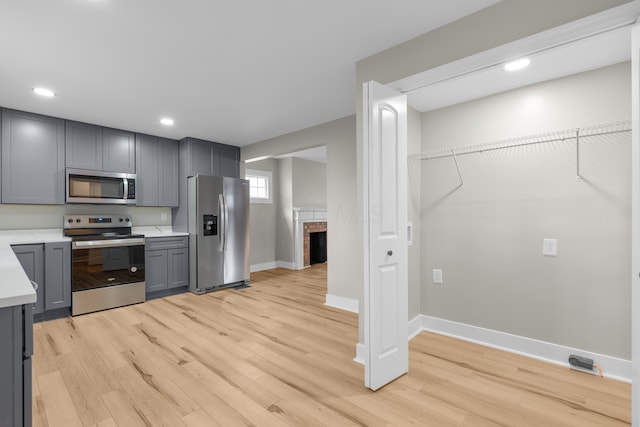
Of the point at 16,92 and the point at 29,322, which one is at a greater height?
the point at 16,92

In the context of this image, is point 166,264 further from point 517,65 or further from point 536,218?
point 517,65

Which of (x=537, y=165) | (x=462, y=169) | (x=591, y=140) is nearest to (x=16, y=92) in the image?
(x=462, y=169)

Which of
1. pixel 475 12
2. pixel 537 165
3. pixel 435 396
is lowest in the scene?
pixel 435 396

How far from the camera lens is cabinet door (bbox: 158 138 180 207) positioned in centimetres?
445

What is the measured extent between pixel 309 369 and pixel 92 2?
2.74 m

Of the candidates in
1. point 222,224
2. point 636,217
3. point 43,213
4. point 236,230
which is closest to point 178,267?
point 222,224

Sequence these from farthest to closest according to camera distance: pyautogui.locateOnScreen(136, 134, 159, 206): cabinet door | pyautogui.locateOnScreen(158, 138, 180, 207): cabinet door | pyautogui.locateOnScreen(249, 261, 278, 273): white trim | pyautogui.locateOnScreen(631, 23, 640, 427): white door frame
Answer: pyautogui.locateOnScreen(249, 261, 278, 273): white trim → pyautogui.locateOnScreen(158, 138, 180, 207): cabinet door → pyautogui.locateOnScreen(136, 134, 159, 206): cabinet door → pyautogui.locateOnScreen(631, 23, 640, 427): white door frame

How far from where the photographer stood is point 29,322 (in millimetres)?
1095

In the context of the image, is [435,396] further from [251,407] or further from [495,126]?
[495,126]

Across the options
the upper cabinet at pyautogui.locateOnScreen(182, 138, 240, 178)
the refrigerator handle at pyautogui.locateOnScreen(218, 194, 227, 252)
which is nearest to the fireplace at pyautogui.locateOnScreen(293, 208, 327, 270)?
the upper cabinet at pyautogui.locateOnScreen(182, 138, 240, 178)

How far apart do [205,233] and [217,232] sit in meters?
0.18

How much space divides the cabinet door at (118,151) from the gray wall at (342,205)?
2621 millimetres

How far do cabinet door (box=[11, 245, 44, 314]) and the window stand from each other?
337 cm

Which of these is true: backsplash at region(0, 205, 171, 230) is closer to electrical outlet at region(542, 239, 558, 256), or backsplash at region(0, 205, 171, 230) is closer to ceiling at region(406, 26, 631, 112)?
ceiling at region(406, 26, 631, 112)
